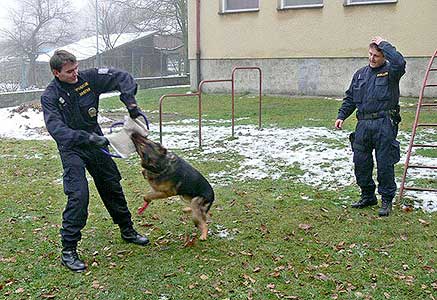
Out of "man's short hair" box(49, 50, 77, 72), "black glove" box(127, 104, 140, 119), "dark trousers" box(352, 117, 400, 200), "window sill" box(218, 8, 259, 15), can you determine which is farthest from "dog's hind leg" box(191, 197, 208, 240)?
"window sill" box(218, 8, 259, 15)

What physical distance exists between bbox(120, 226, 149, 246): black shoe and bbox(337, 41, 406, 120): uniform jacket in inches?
102

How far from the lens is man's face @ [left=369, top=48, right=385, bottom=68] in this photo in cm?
490

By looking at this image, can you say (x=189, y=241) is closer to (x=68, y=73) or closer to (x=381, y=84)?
(x=68, y=73)

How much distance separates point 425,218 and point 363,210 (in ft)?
2.09

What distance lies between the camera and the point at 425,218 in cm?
510

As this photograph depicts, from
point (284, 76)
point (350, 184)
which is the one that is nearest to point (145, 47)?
point (284, 76)

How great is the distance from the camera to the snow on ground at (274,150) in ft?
22.1

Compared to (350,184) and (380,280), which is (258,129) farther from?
(380,280)

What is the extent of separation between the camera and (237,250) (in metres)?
4.49

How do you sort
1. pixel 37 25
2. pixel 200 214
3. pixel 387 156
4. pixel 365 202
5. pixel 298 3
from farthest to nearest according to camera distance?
1. pixel 37 25
2. pixel 298 3
3. pixel 365 202
4. pixel 387 156
5. pixel 200 214

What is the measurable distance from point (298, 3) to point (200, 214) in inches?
483

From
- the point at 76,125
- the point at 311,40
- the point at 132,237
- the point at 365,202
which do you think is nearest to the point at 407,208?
the point at 365,202

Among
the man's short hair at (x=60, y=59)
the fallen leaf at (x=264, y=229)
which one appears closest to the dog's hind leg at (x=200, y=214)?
the fallen leaf at (x=264, y=229)

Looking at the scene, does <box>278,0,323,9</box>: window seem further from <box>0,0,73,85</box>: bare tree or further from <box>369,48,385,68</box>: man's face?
<box>0,0,73,85</box>: bare tree
